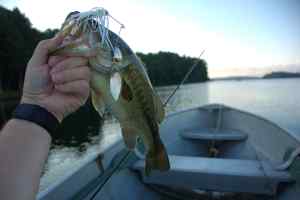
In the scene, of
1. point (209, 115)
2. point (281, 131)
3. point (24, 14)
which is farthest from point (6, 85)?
point (281, 131)

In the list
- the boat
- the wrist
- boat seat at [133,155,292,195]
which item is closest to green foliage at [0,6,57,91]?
the boat

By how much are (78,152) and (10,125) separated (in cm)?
1218

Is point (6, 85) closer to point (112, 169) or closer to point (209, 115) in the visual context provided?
point (209, 115)

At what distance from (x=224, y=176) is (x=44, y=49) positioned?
2773 millimetres

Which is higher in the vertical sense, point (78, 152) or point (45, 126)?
point (45, 126)

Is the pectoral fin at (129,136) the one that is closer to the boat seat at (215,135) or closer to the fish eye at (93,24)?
the fish eye at (93,24)

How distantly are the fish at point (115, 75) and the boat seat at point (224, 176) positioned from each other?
193 cm

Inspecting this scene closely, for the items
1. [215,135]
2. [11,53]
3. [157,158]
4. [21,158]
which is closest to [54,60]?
[21,158]

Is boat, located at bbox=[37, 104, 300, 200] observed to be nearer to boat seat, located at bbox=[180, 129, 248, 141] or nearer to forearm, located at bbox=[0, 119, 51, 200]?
boat seat, located at bbox=[180, 129, 248, 141]

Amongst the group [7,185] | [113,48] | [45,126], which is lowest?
[7,185]

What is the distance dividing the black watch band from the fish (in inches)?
9.6

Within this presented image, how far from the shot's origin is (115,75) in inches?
56.8

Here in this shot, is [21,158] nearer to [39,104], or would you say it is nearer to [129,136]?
[39,104]

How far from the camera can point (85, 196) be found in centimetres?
305
